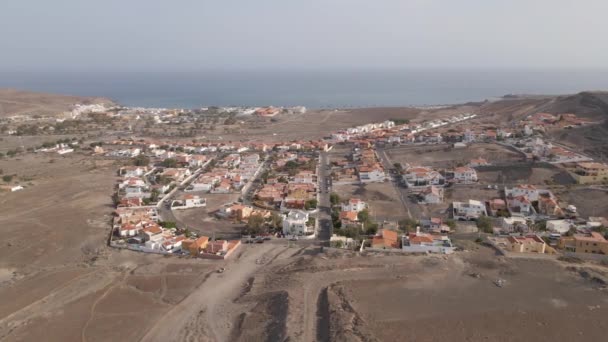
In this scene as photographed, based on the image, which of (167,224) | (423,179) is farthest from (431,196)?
(167,224)

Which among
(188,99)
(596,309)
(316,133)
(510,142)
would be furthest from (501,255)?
(188,99)

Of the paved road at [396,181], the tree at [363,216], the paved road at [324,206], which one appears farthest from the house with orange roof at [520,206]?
the paved road at [324,206]

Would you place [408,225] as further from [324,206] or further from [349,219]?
[324,206]

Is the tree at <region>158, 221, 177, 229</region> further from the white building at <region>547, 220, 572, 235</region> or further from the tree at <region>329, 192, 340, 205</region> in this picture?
the white building at <region>547, 220, 572, 235</region>

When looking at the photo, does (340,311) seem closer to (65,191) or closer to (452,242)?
(452,242)

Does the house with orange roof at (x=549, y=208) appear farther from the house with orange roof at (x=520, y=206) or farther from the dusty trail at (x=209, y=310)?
the dusty trail at (x=209, y=310)

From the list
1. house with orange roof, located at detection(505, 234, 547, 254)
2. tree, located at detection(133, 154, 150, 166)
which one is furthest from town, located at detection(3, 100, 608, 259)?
tree, located at detection(133, 154, 150, 166)
